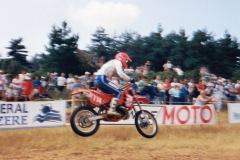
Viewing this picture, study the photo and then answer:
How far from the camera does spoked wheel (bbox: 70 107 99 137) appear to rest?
10.2 meters

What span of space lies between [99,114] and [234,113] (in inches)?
315

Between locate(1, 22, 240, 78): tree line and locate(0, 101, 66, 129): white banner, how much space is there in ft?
74.1

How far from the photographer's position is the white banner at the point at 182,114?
15062 mm

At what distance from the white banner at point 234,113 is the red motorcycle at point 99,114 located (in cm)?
627

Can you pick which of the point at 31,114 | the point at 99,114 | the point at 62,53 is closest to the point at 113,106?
the point at 99,114

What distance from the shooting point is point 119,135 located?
1337cm

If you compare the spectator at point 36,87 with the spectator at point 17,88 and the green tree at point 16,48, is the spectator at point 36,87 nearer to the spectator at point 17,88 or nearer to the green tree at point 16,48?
the spectator at point 17,88

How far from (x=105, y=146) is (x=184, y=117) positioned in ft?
15.4

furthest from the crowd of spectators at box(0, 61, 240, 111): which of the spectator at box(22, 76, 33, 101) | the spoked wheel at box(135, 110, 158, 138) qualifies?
the spoked wheel at box(135, 110, 158, 138)

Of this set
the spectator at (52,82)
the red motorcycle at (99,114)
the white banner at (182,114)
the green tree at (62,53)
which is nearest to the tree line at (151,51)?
the green tree at (62,53)

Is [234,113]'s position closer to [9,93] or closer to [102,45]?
[9,93]

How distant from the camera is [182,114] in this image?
51.2 feet

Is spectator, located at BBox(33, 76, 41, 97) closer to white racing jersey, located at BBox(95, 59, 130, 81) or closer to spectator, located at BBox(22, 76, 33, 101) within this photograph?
spectator, located at BBox(22, 76, 33, 101)

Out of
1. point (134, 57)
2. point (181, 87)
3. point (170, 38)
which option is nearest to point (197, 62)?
point (170, 38)
